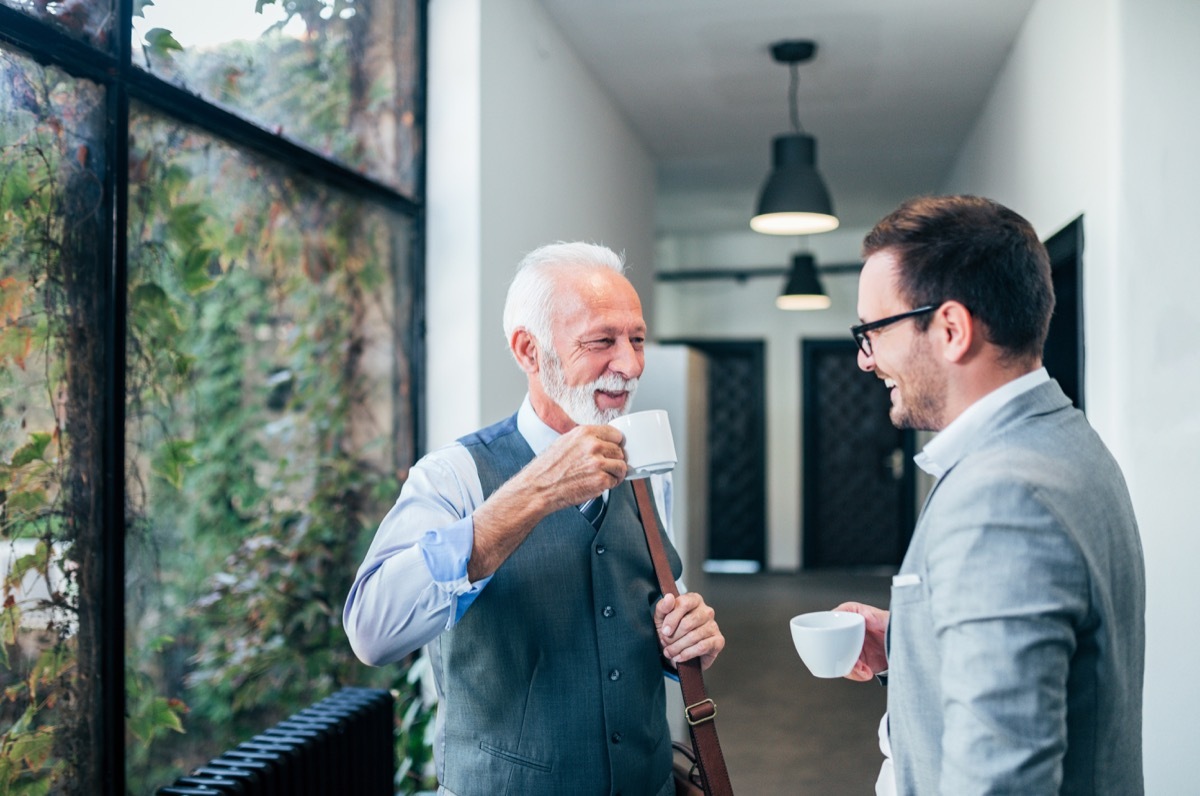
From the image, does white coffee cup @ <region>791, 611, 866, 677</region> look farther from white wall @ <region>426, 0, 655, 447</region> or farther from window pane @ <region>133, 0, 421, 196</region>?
white wall @ <region>426, 0, 655, 447</region>

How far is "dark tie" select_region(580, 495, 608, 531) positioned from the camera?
1.55 m

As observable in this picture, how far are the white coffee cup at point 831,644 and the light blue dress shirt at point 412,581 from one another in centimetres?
42

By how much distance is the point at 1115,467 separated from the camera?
105 centimetres

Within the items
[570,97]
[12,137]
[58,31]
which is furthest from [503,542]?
[570,97]

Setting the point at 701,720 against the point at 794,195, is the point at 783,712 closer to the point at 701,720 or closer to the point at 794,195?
the point at 794,195

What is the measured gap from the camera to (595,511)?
61.4 inches

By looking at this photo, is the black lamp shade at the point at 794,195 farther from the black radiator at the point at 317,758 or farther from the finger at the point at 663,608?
the finger at the point at 663,608

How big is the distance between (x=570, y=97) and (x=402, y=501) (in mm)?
3250

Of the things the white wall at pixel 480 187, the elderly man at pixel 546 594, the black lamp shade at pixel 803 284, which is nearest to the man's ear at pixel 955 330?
the elderly man at pixel 546 594

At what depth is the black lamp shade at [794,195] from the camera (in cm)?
441

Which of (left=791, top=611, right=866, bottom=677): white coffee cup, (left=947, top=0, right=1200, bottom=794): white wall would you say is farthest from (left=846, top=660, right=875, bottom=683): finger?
(left=947, top=0, right=1200, bottom=794): white wall

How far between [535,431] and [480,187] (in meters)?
1.82

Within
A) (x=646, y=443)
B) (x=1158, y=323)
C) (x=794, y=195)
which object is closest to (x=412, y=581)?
(x=646, y=443)

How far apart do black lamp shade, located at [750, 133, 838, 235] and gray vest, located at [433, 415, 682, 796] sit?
3.19 m
